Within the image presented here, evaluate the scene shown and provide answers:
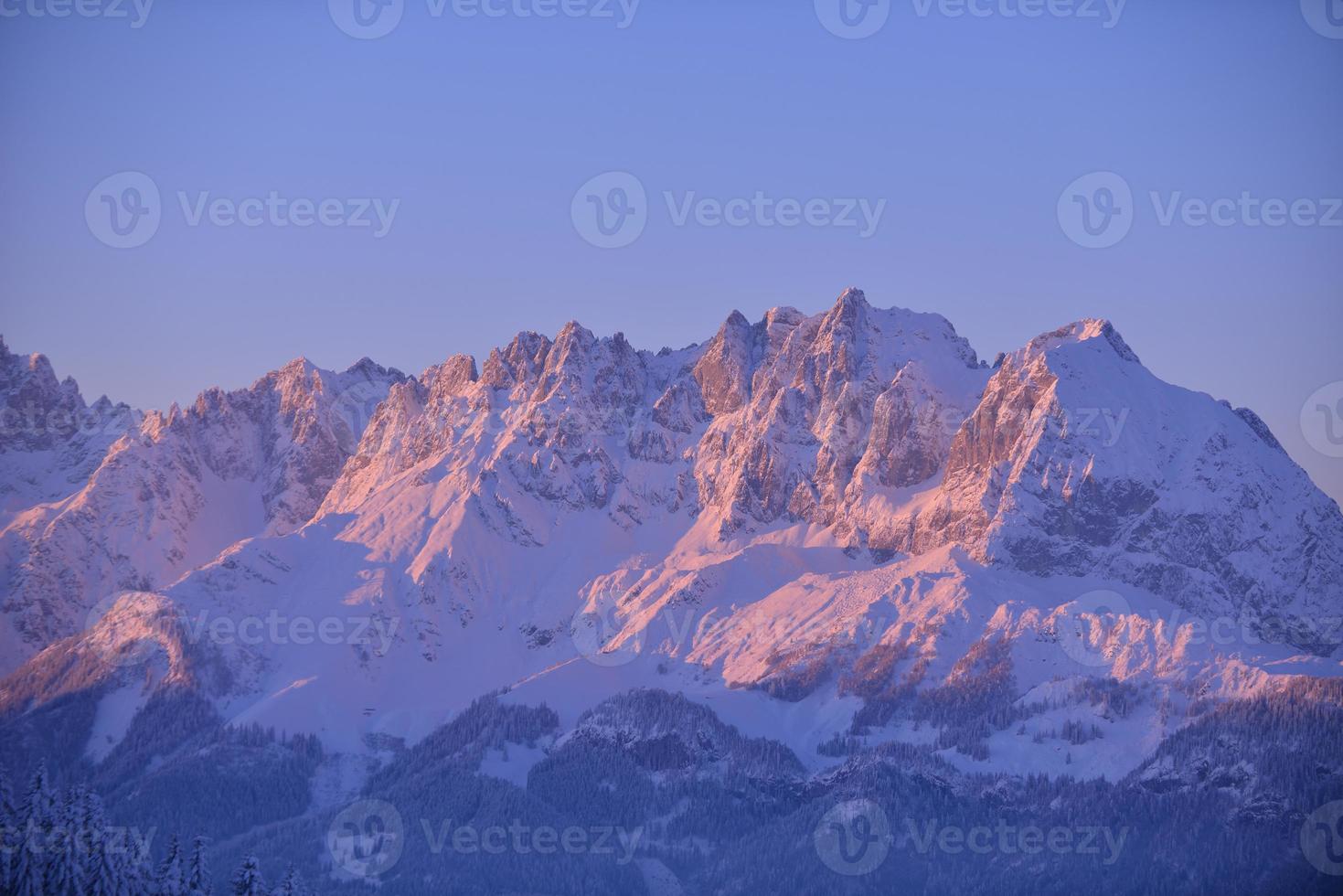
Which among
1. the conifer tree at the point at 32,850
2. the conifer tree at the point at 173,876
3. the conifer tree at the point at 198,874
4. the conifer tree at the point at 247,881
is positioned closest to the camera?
the conifer tree at the point at 32,850

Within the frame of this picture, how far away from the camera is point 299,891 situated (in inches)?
6122

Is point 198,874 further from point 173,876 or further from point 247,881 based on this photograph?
point 247,881

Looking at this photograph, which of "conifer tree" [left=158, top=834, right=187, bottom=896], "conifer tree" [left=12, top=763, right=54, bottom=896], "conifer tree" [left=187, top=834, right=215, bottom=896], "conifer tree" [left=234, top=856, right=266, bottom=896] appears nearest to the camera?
"conifer tree" [left=12, top=763, right=54, bottom=896]

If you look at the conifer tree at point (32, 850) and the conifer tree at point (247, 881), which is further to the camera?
the conifer tree at point (247, 881)

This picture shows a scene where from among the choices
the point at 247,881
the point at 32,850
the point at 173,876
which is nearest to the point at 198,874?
the point at 173,876

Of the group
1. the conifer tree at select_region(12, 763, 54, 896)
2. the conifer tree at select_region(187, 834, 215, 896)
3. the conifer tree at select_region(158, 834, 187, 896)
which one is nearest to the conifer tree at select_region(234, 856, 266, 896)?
the conifer tree at select_region(187, 834, 215, 896)

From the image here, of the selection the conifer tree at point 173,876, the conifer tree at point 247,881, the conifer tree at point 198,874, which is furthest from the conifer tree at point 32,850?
the conifer tree at point 247,881

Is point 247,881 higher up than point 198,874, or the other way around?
point 198,874

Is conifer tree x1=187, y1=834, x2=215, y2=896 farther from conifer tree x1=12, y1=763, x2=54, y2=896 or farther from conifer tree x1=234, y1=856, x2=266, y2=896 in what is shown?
conifer tree x1=12, y1=763, x2=54, y2=896

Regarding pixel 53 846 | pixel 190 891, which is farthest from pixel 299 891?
pixel 53 846

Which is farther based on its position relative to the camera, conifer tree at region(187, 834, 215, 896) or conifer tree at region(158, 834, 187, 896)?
conifer tree at region(187, 834, 215, 896)

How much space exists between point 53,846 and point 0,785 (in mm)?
6618

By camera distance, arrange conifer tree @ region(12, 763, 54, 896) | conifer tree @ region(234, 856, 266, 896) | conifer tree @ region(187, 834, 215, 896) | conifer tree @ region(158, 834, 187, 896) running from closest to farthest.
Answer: conifer tree @ region(12, 763, 54, 896) → conifer tree @ region(158, 834, 187, 896) → conifer tree @ region(234, 856, 266, 896) → conifer tree @ region(187, 834, 215, 896)

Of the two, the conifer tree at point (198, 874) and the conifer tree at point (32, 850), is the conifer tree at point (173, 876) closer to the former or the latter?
the conifer tree at point (198, 874)
